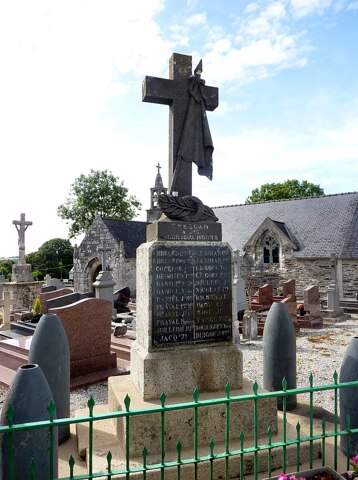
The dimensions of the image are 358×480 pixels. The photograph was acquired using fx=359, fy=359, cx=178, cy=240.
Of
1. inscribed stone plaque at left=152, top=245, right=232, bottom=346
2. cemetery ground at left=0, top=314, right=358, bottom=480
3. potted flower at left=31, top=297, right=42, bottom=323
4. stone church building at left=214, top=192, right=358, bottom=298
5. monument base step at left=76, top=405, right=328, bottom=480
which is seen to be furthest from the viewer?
stone church building at left=214, top=192, right=358, bottom=298

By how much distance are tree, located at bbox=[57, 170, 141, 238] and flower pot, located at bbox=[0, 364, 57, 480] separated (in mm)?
39905

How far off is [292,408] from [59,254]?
39.5 meters

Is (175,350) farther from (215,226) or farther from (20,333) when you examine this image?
(20,333)

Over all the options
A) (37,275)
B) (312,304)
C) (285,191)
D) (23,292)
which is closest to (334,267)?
(312,304)

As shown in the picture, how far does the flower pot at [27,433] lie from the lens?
2.38 metres

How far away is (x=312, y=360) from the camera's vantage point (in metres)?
8.87

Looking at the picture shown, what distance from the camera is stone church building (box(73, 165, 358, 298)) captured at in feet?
68.2

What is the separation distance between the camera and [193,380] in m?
3.98

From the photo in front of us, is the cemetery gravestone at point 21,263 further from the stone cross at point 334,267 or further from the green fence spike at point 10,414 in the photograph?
the green fence spike at point 10,414

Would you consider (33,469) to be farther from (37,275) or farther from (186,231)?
(37,275)

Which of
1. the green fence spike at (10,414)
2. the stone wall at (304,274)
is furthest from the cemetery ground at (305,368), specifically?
the stone wall at (304,274)

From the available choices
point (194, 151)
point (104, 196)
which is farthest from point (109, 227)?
point (194, 151)

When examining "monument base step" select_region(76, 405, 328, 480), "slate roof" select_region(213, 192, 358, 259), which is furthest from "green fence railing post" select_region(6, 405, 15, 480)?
"slate roof" select_region(213, 192, 358, 259)

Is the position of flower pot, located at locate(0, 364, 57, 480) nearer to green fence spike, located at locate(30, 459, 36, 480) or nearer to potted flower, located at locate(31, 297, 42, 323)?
green fence spike, located at locate(30, 459, 36, 480)
